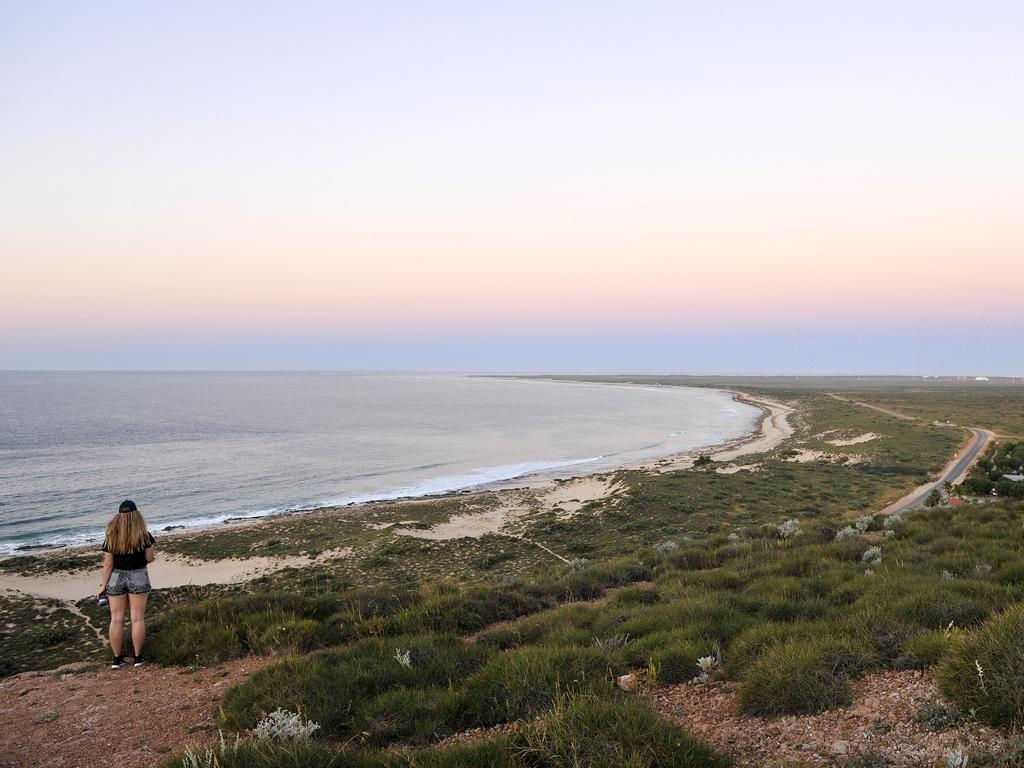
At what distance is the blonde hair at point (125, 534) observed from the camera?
898 cm

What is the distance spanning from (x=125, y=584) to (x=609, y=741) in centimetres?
863

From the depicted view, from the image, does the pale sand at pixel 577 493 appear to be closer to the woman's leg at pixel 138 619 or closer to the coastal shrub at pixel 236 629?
the coastal shrub at pixel 236 629

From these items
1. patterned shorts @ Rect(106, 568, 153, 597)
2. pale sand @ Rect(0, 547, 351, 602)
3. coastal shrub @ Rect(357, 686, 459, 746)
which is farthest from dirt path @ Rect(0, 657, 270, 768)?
pale sand @ Rect(0, 547, 351, 602)

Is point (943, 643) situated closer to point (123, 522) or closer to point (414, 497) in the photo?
point (123, 522)

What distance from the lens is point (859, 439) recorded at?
49.0m

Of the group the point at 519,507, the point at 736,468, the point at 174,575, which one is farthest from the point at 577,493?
the point at 174,575

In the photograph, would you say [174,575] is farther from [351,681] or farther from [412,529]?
[351,681]

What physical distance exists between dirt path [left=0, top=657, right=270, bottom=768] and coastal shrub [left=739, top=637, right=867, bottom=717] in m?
5.97

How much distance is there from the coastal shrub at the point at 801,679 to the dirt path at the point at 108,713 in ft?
19.6

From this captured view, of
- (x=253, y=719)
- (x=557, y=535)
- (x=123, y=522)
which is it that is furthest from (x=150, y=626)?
(x=557, y=535)

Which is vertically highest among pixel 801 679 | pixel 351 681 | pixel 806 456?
pixel 801 679

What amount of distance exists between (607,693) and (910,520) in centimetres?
1401

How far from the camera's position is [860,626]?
6.90 m

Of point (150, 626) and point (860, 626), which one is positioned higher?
point (860, 626)
